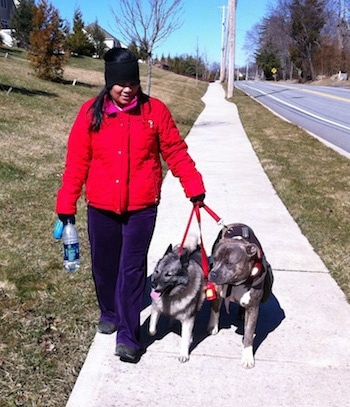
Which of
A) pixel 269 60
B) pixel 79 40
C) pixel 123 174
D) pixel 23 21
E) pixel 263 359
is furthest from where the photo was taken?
pixel 269 60

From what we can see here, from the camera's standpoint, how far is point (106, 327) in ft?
11.2

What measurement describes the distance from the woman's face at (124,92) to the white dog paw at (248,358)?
166 cm

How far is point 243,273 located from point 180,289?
417 millimetres

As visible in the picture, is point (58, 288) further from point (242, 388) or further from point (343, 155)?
point (343, 155)

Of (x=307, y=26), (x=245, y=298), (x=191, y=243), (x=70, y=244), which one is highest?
(x=307, y=26)

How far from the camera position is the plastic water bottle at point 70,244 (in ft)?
10.0

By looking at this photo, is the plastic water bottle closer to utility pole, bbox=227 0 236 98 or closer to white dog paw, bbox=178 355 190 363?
white dog paw, bbox=178 355 190 363

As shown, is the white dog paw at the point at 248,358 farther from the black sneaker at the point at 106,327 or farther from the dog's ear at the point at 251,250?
the black sneaker at the point at 106,327

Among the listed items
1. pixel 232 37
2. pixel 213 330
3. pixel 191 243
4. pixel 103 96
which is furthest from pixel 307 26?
pixel 103 96

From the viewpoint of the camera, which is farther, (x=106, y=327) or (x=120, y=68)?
(x=106, y=327)

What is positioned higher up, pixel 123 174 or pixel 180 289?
pixel 123 174

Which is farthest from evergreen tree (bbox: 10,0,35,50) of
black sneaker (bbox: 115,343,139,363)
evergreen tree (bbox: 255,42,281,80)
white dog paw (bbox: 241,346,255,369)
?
evergreen tree (bbox: 255,42,281,80)

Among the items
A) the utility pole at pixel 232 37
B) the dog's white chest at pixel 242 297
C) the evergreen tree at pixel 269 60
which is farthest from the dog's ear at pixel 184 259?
the evergreen tree at pixel 269 60

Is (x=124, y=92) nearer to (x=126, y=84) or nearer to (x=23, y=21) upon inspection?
(x=126, y=84)
